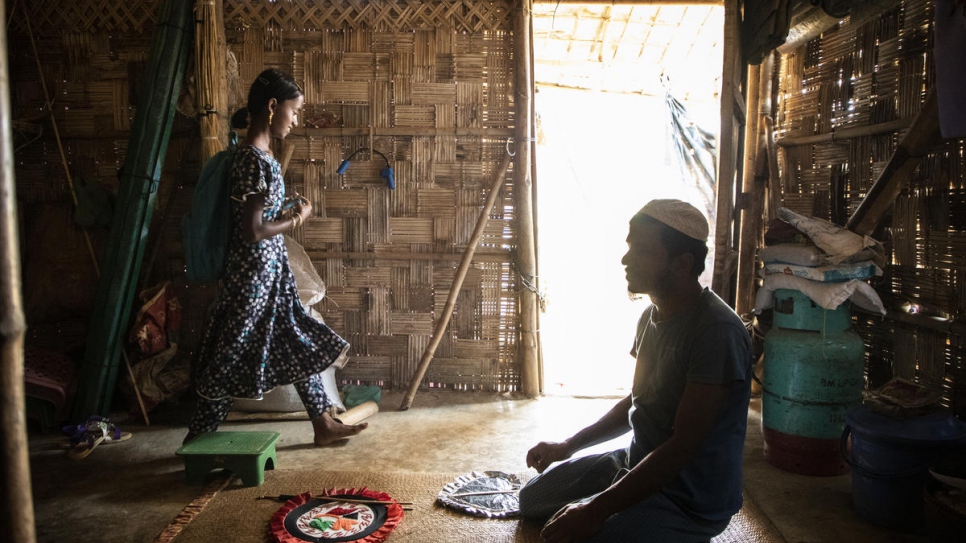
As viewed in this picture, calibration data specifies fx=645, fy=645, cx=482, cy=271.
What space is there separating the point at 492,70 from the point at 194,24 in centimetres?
174

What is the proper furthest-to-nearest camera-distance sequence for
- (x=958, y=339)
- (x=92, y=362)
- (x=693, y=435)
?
(x=92, y=362)
(x=958, y=339)
(x=693, y=435)

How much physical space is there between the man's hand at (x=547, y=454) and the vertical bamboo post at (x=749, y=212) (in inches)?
89.7

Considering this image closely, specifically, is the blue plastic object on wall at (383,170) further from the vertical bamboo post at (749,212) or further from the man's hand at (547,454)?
the man's hand at (547,454)

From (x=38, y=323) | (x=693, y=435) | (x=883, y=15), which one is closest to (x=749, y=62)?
(x=883, y=15)

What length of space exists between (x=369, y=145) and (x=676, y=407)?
2.76m

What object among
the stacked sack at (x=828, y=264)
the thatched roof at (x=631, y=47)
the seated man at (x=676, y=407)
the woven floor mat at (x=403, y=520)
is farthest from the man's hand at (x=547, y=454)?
the thatched roof at (x=631, y=47)

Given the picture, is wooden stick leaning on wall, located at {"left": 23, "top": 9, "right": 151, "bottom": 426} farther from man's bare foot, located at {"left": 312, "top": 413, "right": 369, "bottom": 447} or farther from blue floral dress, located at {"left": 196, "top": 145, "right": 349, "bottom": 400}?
man's bare foot, located at {"left": 312, "top": 413, "right": 369, "bottom": 447}

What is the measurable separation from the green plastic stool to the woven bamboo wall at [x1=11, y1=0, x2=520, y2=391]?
1378 millimetres

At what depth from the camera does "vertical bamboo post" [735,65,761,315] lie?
156 inches

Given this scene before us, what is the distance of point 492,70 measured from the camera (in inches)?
156

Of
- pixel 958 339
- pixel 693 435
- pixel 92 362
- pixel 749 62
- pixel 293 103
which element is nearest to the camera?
pixel 693 435

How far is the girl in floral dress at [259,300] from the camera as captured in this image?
2889 millimetres

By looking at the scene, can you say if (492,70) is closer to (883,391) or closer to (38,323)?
(883,391)

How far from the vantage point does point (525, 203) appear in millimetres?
3980
